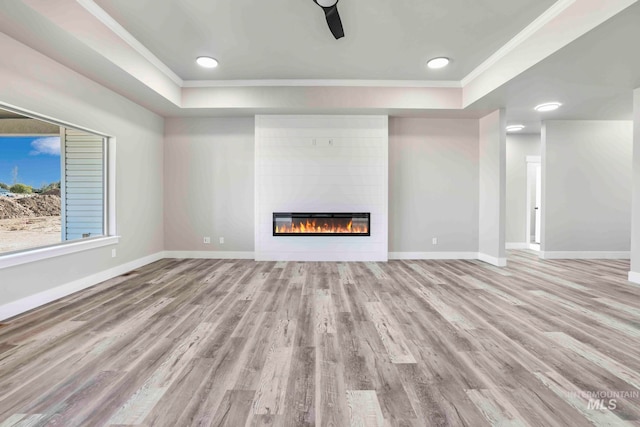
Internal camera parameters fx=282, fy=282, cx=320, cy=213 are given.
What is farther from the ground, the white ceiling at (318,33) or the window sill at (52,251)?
the white ceiling at (318,33)

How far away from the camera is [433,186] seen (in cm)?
498

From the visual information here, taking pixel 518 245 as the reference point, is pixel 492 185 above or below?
above

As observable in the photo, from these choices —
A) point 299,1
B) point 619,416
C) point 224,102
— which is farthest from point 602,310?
point 224,102

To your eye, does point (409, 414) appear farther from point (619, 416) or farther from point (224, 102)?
point (224, 102)

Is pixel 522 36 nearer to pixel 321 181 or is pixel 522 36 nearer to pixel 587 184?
pixel 321 181

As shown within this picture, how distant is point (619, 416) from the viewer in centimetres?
131

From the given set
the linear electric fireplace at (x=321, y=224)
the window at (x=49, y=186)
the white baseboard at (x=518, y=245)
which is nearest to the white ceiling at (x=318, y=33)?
the window at (x=49, y=186)

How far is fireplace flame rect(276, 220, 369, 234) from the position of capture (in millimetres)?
4817

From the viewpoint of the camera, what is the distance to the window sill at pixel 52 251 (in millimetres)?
2449

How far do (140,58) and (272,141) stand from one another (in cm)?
205

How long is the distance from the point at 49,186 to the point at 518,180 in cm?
789

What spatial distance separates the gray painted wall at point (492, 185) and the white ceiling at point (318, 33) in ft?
3.81

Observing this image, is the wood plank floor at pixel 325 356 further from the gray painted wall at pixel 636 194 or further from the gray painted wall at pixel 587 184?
the gray painted wall at pixel 587 184
